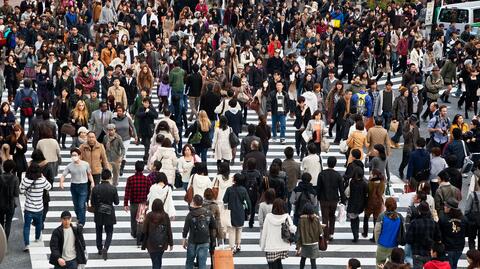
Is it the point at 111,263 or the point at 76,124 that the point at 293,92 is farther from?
the point at 111,263

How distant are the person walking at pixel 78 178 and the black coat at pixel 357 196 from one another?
13.9 ft

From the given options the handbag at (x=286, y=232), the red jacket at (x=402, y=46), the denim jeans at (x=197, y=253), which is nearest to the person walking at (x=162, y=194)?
the denim jeans at (x=197, y=253)

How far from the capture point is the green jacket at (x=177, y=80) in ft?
88.9

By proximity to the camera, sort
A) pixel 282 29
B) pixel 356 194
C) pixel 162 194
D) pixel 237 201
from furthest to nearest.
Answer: pixel 282 29
pixel 356 194
pixel 237 201
pixel 162 194

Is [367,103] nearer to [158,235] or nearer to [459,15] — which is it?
[158,235]

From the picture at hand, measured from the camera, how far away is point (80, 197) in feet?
65.0

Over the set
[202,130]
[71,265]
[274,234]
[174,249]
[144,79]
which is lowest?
[174,249]

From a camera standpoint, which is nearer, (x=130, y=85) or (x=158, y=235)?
(x=158, y=235)

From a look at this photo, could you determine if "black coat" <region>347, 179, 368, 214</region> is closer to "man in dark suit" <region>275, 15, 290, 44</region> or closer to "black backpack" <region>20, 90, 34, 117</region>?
"black backpack" <region>20, 90, 34, 117</region>

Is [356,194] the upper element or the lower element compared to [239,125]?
lower

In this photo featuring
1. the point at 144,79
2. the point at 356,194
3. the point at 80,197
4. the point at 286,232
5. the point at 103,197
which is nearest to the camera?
the point at 286,232

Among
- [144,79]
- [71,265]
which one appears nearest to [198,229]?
[71,265]

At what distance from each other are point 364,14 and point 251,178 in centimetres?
2252

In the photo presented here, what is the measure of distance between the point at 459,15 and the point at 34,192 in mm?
25106
